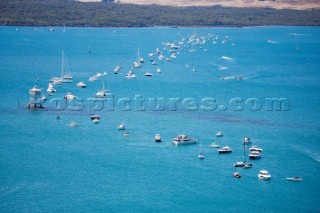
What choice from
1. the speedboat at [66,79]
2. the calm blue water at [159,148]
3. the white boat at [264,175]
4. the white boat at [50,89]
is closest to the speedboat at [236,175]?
the calm blue water at [159,148]

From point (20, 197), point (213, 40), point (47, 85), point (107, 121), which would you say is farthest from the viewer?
point (213, 40)

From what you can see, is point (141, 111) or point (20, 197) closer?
point (20, 197)

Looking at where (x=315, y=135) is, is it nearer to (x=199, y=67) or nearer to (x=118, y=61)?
(x=199, y=67)

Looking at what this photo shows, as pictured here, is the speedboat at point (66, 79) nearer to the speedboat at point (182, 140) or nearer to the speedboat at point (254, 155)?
the speedboat at point (182, 140)

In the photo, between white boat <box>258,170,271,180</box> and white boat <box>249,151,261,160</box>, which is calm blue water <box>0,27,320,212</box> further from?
white boat <box>249,151,261,160</box>

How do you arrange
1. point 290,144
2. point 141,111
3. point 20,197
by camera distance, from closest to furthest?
point 20,197 < point 290,144 < point 141,111

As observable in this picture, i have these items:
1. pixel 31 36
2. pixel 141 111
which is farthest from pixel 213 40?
pixel 141 111

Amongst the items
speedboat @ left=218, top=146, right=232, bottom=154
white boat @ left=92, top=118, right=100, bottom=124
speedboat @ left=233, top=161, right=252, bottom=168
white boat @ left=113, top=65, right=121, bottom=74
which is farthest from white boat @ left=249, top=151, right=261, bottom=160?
white boat @ left=113, top=65, right=121, bottom=74

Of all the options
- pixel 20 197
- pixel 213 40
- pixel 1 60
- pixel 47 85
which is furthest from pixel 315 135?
pixel 213 40
